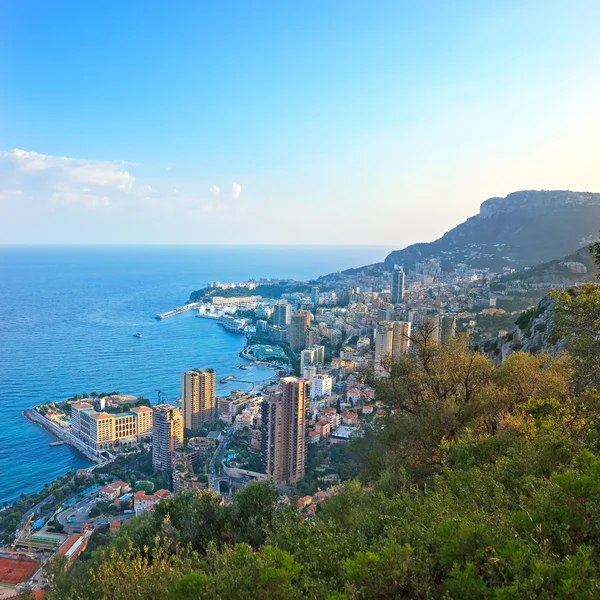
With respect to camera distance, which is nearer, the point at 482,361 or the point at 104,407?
the point at 482,361

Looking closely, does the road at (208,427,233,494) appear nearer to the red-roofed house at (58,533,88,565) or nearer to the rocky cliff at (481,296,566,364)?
the red-roofed house at (58,533,88,565)

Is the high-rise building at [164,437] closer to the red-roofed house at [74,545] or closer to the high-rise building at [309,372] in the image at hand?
the red-roofed house at [74,545]

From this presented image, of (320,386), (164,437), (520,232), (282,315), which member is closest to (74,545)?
(164,437)

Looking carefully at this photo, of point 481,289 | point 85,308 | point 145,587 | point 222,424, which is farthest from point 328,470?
point 85,308

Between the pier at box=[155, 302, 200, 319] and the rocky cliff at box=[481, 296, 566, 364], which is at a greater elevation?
the rocky cliff at box=[481, 296, 566, 364]

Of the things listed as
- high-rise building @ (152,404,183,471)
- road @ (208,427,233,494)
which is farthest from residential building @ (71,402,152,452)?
road @ (208,427,233,494)

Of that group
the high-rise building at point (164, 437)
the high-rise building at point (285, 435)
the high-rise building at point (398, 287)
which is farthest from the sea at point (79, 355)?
the high-rise building at point (398, 287)

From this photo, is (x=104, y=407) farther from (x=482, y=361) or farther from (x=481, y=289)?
(x=481, y=289)

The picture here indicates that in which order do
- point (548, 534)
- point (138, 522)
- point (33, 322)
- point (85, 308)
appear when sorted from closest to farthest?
point (548, 534) → point (138, 522) → point (33, 322) → point (85, 308)
